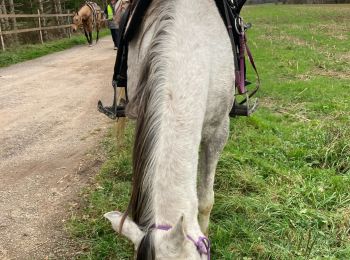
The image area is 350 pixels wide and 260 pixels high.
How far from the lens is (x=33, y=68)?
1209 centimetres

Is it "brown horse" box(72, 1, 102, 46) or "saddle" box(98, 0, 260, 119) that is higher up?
"saddle" box(98, 0, 260, 119)

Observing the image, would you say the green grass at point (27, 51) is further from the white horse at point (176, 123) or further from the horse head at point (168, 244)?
the horse head at point (168, 244)

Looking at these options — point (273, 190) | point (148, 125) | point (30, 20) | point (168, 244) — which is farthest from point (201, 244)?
point (30, 20)

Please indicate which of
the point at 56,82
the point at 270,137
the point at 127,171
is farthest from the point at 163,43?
the point at 56,82

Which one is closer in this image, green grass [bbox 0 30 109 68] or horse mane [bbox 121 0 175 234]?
horse mane [bbox 121 0 175 234]

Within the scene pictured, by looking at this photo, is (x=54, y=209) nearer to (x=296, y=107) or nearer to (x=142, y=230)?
(x=142, y=230)

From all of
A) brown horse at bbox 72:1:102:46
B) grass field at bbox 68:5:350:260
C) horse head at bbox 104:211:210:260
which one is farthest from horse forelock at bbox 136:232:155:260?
brown horse at bbox 72:1:102:46

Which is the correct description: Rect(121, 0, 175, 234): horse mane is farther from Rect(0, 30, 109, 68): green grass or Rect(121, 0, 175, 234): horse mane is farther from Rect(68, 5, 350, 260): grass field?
Rect(0, 30, 109, 68): green grass

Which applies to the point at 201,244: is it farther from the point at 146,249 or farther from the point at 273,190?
the point at 273,190

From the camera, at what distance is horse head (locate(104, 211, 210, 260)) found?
5.51 feet

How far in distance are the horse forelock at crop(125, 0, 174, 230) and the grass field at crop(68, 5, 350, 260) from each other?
1.52 m

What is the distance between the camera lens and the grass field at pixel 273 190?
338 centimetres

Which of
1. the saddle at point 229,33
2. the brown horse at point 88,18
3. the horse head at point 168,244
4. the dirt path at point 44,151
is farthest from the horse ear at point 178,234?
the brown horse at point 88,18

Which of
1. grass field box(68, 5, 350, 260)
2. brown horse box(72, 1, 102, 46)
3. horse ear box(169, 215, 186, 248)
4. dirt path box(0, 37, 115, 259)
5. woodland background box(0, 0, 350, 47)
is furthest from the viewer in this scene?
brown horse box(72, 1, 102, 46)
